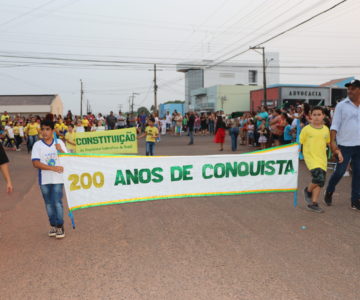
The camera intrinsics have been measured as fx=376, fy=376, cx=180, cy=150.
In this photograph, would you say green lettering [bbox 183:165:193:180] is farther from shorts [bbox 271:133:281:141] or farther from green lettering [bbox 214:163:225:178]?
shorts [bbox 271:133:281:141]

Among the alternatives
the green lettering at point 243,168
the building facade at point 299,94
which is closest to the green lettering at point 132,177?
the green lettering at point 243,168

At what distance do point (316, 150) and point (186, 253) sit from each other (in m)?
3.07

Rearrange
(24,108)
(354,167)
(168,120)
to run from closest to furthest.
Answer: (354,167) < (168,120) < (24,108)

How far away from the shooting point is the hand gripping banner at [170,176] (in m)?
5.27

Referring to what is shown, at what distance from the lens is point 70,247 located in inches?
184

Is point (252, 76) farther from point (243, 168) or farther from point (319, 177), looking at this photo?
point (243, 168)

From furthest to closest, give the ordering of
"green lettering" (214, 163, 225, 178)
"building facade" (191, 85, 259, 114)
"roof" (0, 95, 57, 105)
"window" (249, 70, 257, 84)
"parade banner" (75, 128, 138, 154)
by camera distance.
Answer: "window" (249, 70, 257, 84)
"building facade" (191, 85, 259, 114)
"roof" (0, 95, 57, 105)
"parade banner" (75, 128, 138, 154)
"green lettering" (214, 163, 225, 178)

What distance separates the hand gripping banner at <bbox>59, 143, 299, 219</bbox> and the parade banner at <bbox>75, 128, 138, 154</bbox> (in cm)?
854

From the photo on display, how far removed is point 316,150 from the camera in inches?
243

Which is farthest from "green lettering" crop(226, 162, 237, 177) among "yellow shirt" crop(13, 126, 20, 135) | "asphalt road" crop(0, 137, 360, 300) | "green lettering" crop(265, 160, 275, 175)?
"yellow shirt" crop(13, 126, 20, 135)

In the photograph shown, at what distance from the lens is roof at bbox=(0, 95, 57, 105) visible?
70312 millimetres

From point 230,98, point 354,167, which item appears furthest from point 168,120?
point 230,98

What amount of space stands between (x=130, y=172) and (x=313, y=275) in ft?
9.36

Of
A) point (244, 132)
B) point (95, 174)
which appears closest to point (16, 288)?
point (95, 174)
